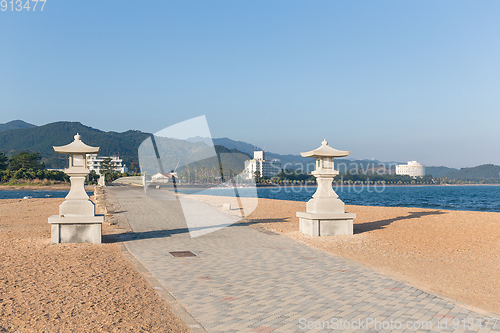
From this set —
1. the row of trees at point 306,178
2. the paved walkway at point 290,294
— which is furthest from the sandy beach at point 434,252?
the row of trees at point 306,178

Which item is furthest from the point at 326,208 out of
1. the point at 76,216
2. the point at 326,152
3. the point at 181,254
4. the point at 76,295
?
the point at 76,295

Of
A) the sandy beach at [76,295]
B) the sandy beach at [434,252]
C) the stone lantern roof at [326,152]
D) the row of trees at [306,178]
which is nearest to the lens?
the sandy beach at [76,295]

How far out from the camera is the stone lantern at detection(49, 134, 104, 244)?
30.0 feet

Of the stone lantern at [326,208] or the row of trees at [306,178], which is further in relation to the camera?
the row of trees at [306,178]

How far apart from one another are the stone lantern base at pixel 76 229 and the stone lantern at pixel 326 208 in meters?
5.98

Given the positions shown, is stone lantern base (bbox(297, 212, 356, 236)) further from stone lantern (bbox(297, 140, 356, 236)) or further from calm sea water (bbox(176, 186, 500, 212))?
calm sea water (bbox(176, 186, 500, 212))

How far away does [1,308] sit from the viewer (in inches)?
175

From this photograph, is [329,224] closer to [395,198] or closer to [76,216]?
[76,216]

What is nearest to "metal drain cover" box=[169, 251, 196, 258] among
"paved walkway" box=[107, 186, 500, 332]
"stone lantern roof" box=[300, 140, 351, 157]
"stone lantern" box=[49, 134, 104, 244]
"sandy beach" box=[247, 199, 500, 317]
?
"paved walkway" box=[107, 186, 500, 332]

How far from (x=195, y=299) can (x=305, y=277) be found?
2.19 m

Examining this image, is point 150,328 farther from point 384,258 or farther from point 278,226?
point 278,226

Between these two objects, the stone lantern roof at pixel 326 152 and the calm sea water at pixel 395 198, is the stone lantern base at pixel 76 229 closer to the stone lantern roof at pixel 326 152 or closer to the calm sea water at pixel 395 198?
the stone lantern roof at pixel 326 152

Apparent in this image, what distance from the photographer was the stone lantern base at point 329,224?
36.1 feet

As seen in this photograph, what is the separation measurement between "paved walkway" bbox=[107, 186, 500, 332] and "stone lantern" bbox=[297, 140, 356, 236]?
1883mm
